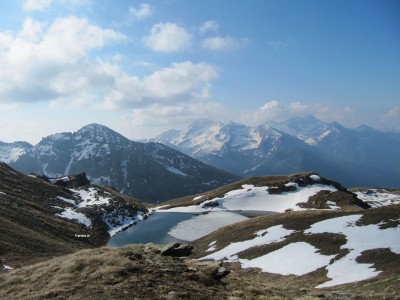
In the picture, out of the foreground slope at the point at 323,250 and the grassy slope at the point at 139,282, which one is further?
the foreground slope at the point at 323,250

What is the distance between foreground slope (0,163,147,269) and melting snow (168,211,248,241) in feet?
60.8

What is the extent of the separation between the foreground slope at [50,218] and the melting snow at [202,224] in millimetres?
18542

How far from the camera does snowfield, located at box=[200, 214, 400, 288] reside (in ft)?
123

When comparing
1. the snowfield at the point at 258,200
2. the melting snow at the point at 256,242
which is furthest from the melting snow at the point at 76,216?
the melting snow at the point at 256,242

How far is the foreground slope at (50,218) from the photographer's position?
46766 millimetres

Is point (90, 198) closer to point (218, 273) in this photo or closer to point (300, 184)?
point (300, 184)

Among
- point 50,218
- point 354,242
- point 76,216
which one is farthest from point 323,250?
point 76,216

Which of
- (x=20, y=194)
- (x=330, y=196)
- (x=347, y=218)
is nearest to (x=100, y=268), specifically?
(x=347, y=218)

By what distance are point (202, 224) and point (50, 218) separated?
43.6 m

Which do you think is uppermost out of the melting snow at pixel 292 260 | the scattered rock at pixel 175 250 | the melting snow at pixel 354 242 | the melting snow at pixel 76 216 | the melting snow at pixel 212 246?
the scattered rock at pixel 175 250

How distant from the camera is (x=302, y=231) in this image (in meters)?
55.5

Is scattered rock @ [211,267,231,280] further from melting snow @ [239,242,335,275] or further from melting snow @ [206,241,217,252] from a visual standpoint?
melting snow @ [206,241,217,252]

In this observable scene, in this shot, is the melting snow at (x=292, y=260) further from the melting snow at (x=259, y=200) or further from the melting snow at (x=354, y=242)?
the melting snow at (x=259, y=200)

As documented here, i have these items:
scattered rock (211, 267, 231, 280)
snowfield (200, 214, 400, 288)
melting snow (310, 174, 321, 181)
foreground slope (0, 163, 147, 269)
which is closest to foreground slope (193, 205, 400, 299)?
snowfield (200, 214, 400, 288)
